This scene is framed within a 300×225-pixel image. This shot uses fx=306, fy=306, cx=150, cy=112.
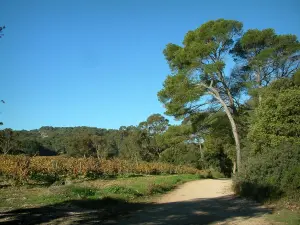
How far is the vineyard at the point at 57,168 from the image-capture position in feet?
51.7

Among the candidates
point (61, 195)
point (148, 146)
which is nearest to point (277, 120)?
point (61, 195)

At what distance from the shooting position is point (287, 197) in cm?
1045

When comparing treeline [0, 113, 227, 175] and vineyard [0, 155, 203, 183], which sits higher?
treeline [0, 113, 227, 175]

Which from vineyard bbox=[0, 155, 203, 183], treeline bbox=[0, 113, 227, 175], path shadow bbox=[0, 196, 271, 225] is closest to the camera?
path shadow bbox=[0, 196, 271, 225]

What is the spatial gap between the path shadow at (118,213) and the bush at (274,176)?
0.82 metres

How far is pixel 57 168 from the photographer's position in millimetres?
19922

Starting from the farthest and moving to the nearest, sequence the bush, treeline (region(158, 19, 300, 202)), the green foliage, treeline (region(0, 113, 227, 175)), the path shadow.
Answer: treeline (region(0, 113, 227, 175)), treeline (region(158, 19, 300, 202)), the green foliage, the bush, the path shadow

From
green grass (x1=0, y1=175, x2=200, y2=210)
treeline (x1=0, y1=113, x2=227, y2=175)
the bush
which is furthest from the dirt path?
treeline (x1=0, y1=113, x2=227, y2=175)

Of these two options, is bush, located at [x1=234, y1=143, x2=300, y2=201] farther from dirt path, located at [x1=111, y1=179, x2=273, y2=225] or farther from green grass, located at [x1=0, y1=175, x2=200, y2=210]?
green grass, located at [x1=0, y1=175, x2=200, y2=210]

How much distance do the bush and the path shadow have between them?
0.82m

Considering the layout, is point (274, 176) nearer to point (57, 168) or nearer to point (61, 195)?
point (61, 195)

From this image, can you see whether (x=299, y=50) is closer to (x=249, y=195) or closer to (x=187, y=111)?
(x=187, y=111)

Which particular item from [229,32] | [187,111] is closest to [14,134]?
[187,111]

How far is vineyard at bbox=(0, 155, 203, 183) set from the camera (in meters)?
15.8
